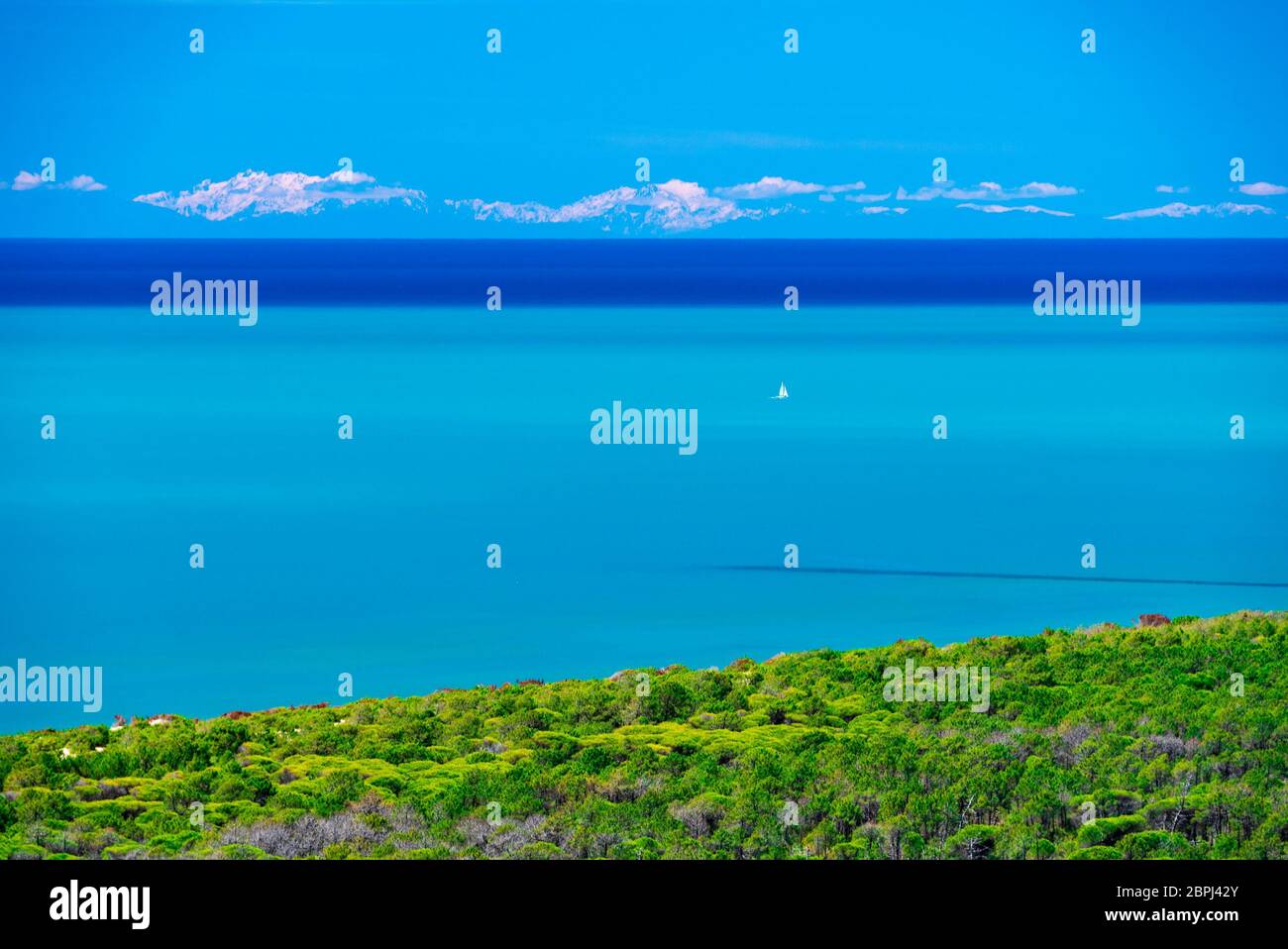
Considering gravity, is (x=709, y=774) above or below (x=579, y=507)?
below

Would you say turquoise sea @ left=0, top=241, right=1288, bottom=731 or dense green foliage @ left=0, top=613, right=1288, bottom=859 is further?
turquoise sea @ left=0, top=241, right=1288, bottom=731

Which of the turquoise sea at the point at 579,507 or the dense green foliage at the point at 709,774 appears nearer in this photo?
the dense green foliage at the point at 709,774

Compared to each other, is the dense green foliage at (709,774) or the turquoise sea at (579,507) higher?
the turquoise sea at (579,507)

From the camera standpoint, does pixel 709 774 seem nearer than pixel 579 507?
Yes

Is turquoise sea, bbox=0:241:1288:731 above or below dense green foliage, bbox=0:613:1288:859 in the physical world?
above
